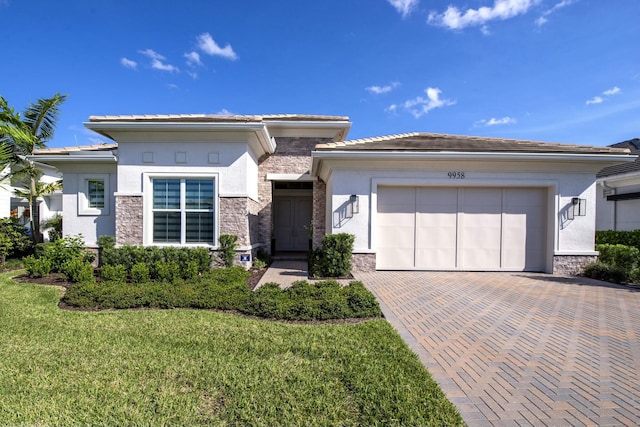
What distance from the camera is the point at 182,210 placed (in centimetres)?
973

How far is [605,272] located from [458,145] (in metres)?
5.77

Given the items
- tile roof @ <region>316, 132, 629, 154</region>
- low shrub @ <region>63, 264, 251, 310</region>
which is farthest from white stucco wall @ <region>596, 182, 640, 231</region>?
low shrub @ <region>63, 264, 251, 310</region>

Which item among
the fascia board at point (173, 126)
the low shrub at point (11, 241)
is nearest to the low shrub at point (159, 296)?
the fascia board at point (173, 126)

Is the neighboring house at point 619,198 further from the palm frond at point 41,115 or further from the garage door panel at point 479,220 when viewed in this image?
the palm frond at point 41,115

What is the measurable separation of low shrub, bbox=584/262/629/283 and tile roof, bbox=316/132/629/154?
11.5ft

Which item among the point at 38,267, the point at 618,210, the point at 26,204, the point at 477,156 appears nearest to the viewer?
the point at 38,267

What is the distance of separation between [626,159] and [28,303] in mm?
16106

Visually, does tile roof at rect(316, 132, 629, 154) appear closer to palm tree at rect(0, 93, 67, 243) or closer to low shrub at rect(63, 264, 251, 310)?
low shrub at rect(63, 264, 251, 310)

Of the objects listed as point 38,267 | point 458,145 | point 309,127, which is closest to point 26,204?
point 38,267

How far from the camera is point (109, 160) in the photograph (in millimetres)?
10703

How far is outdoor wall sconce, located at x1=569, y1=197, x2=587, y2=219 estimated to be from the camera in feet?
31.4

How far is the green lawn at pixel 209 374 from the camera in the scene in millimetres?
2789

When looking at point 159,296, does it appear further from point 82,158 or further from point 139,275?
point 82,158

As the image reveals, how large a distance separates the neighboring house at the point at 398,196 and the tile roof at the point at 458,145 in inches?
2.5
